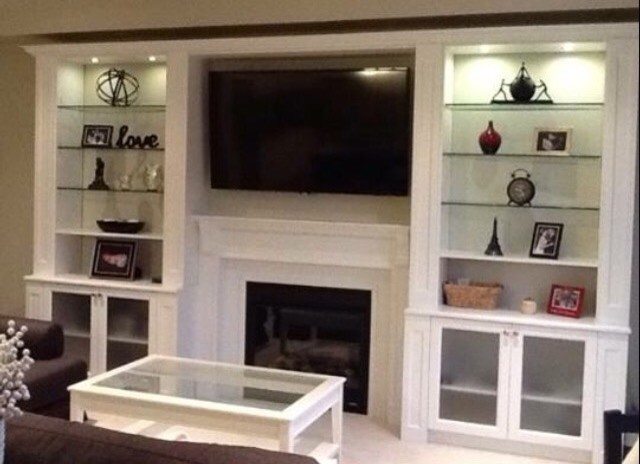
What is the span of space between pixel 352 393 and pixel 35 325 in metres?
2.03

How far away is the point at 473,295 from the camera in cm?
459

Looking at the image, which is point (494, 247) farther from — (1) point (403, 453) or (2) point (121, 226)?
(2) point (121, 226)

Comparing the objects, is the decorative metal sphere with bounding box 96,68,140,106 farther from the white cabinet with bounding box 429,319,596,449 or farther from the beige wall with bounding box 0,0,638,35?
the white cabinet with bounding box 429,319,596,449

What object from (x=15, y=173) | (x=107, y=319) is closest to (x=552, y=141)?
(x=107, y=319)

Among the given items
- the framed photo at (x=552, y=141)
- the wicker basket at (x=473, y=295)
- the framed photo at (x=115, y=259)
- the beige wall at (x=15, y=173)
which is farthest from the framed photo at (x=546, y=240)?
the beige wall at (x=15, y=173)

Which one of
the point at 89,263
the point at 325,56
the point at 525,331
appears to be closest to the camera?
the point at 525,331

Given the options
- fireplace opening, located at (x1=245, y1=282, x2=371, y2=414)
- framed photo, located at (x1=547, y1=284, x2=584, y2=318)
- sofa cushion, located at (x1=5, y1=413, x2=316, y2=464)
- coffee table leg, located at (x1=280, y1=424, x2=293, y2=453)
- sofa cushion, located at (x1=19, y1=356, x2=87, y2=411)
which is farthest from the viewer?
fireplace opening, located at (x1=245, y1=282, x2=371, y2=414)

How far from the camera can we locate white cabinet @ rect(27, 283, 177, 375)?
5.11 meters

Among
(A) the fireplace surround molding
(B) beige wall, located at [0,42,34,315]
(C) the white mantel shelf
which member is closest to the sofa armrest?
(A) the fireplace surround molding

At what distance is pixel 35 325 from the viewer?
4598mm

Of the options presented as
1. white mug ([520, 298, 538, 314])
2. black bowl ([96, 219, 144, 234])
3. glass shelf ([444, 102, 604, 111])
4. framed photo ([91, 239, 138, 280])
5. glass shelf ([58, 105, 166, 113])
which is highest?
glass shelf ([58, 105, 166, 113])

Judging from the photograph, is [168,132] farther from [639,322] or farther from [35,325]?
[639,322]

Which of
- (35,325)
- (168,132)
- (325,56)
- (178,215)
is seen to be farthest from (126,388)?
(325,56)

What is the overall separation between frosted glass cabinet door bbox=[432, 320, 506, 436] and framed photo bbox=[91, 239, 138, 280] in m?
2.19
